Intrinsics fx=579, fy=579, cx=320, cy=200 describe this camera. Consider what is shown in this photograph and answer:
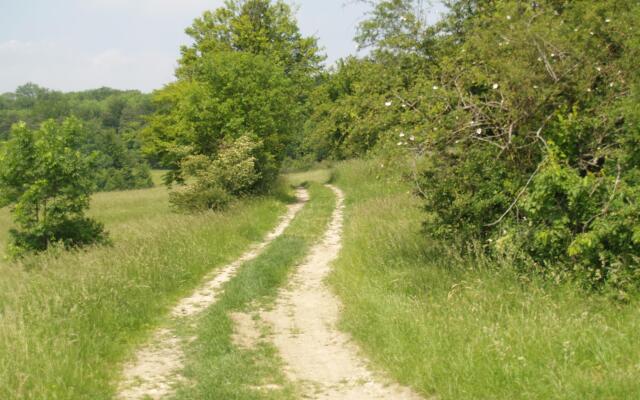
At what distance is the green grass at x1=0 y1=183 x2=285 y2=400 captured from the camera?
5.71m

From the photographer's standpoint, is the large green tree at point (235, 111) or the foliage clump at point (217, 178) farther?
the large green tree at point (235, 111)

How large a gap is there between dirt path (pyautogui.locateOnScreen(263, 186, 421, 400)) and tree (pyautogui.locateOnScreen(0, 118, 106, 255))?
527 centimetres

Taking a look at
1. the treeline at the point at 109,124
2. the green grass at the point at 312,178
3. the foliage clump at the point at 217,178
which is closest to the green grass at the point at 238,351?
the foliage clump at the point at 217,178

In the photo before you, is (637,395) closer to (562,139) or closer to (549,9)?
(562,139)

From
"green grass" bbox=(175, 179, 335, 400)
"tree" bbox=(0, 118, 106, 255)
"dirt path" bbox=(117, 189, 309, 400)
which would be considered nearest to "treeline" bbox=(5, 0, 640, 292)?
"green grass" bbox=(175, 179, 335, 400)

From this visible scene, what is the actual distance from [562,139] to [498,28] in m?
2.02

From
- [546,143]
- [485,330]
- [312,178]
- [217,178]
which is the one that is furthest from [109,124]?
[485,330]

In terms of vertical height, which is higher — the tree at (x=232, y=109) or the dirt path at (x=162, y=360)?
the tree at (x=232, y=109)

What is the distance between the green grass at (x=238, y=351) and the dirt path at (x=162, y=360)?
0.18 meters

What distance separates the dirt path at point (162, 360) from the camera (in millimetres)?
5812

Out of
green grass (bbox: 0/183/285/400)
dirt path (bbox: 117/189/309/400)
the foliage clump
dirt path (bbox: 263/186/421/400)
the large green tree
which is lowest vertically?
dirt path (bbox: 263/186/421/400)

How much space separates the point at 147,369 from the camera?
253 inches

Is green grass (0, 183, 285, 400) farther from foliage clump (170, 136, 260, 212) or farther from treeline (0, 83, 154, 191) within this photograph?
treeline (0, 83, 154, 191)

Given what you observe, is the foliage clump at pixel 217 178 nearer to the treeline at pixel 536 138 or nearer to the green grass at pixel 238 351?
the green grass at pixel 238 351
